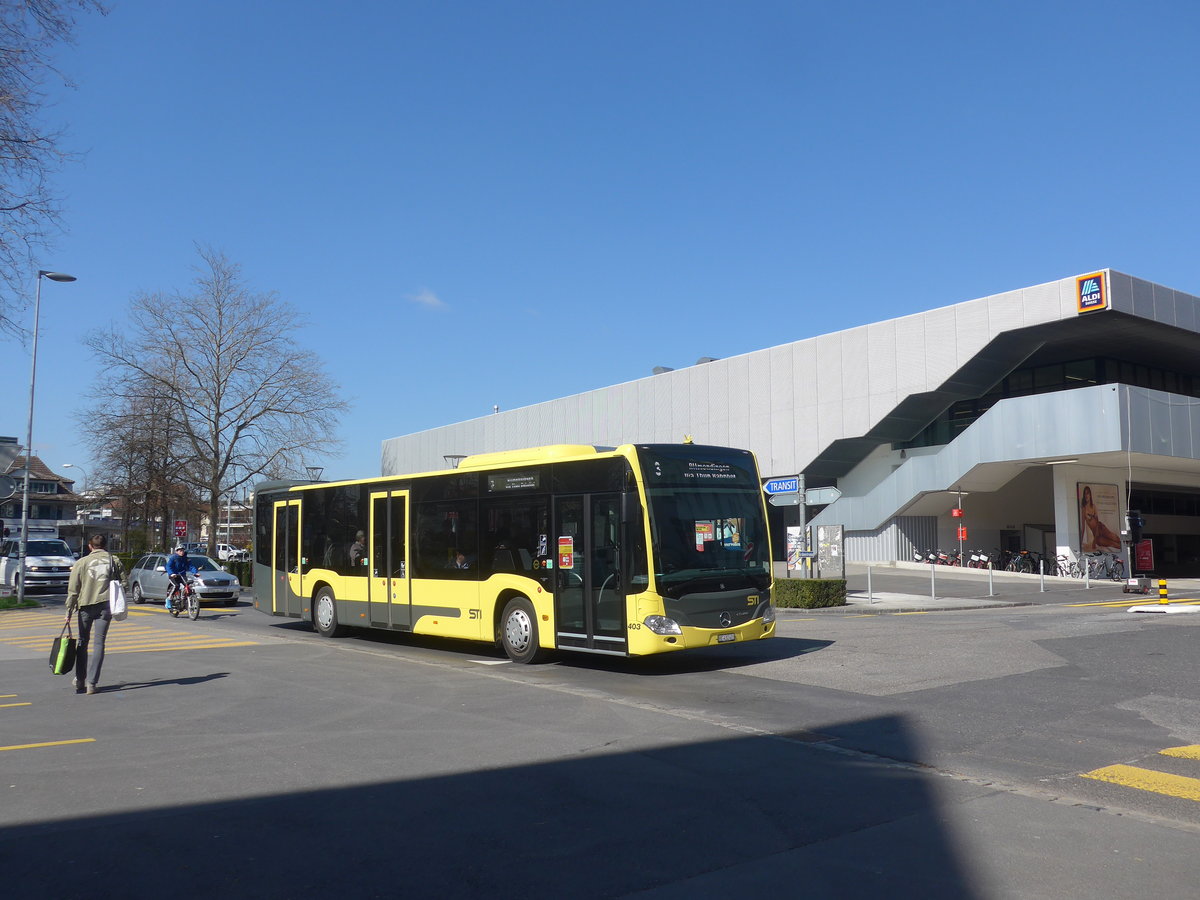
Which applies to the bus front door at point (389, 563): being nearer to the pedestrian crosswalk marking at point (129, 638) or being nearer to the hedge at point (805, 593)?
the pedestrian crosswalk marking at point (129, 638)

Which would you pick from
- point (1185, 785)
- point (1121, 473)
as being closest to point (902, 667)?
point (1185, 785)

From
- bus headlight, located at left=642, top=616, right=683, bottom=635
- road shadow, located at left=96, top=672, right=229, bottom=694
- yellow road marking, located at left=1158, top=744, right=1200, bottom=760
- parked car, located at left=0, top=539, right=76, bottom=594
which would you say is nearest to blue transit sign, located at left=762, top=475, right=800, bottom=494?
bus headlight, located at left=642, top=616, right=683, bottom=635

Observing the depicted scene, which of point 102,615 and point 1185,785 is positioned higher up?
point 102,615

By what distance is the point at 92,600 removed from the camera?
1095 centimetres

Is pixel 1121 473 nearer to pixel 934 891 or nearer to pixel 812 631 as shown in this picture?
pixel 812 631

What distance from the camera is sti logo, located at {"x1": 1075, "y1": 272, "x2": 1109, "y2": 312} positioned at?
33.8 m

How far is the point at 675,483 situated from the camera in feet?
41.5

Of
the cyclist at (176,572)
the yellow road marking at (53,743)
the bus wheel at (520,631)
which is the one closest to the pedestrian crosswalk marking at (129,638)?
the cyclist at (176,572)

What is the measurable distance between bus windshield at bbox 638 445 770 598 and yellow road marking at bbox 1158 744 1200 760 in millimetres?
5630

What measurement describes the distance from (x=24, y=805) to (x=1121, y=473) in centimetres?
4251

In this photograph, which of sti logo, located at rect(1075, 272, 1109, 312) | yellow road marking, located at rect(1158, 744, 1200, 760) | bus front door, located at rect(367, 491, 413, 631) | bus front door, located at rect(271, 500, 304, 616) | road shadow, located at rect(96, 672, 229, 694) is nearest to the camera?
yellow road marking, located at rect(1158, 744, 1200, 760)

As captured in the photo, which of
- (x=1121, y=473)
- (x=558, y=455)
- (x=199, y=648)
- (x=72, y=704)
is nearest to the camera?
(x=72, y=704)

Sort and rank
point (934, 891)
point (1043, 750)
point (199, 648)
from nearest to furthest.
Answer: point (934, 891)
point (1043, 750)
point (199, 648)

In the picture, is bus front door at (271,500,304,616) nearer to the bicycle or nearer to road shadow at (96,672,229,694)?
the bicycle
